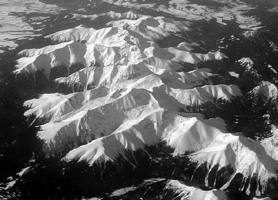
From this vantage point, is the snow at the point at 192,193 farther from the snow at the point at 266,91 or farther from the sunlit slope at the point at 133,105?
the snow at the point at 266,91

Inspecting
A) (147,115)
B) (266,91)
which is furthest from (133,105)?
(266,91)

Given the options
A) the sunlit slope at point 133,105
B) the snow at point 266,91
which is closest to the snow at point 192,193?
the sunlit slope at point 133,105

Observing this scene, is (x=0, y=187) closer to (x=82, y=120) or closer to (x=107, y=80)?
(x=82, y=120)

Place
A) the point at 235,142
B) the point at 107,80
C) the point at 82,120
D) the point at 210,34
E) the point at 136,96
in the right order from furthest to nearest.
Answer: the point at 210,34
the point at 107,80
the point at 136,96
the point at 82,120
the point at 235,142

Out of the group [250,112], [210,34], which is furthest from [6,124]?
[210,34]

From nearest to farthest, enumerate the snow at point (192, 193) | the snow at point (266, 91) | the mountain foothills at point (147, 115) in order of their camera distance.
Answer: the snow at point (192, 193) < the mountain foothills at point (147, 115) < the snow at point (266, 91)

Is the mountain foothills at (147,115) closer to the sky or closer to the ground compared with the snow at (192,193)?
closer to the ground

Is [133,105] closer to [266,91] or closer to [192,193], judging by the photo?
[192,193]

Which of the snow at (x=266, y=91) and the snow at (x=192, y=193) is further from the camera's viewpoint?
the snow at (x=266, y=91)
